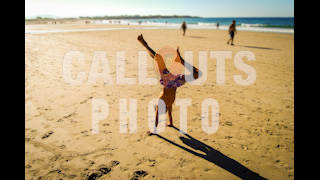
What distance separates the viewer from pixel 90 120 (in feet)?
15.1

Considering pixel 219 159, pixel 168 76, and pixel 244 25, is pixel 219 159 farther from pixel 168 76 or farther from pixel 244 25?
pixel 244 25

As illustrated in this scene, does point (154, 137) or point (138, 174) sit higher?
point (154, 137)

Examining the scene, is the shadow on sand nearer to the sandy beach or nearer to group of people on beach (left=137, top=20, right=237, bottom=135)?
the sandy beach

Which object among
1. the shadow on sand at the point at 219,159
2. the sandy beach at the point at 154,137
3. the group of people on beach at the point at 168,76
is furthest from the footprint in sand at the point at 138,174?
the group of people on beach at the point at 168,76

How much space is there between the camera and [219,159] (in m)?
3.44

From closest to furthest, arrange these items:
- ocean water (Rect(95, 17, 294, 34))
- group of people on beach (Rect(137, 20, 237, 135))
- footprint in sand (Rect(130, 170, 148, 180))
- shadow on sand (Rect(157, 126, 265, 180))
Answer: footprint in sand (Rect(130, 170, 148, 180))
shadow on sand (Rect(157, 126, 265, 180))
group of people on beach (Rect(137, 20, 237, 135))
ocean water (Rect(95, 17, 294, 34))

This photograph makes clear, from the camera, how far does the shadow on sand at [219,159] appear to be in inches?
→ 122

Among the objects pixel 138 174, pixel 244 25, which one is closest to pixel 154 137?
pixel 138 174

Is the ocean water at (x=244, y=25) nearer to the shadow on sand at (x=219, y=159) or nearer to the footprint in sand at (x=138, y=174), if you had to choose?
the shadow on sand at (x=219, y=159)

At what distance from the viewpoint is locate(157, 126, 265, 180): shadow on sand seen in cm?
310

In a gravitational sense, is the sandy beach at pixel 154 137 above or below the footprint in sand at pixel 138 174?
above

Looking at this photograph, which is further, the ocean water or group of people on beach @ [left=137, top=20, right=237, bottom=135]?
the ocean water

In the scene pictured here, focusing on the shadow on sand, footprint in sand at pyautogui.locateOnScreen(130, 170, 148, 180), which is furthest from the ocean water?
footprint in sand at pyautogui.locateOnScreen(130, 170, 148, 180)

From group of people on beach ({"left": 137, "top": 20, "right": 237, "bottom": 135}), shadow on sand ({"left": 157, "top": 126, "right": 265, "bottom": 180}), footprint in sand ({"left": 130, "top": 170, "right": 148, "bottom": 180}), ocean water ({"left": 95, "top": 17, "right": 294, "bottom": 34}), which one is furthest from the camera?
ocean water ({"left": 95, "top": 17, "right": 294, "bottom": 34})
